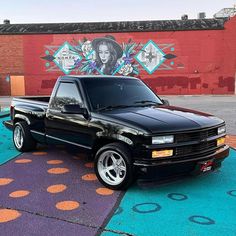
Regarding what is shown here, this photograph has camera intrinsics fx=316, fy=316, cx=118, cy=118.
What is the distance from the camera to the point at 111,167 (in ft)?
15.2

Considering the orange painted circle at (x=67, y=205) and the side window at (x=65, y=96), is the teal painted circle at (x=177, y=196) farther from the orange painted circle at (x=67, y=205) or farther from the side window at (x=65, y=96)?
the side window at (x=65, y=96)

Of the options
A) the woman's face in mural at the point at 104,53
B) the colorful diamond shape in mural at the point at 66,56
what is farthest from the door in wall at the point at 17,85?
the woman's face in mural at the point at 104,53

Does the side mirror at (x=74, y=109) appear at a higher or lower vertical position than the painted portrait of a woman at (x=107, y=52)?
lower

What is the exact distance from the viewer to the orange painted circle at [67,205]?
3.96m

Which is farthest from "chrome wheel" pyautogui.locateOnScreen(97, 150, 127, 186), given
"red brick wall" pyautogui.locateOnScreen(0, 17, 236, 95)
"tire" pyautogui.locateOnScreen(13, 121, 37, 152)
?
"red brick wall" pyautogui.locateOnScreen(0, 17, 236, 95)

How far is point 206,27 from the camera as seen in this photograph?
30781 mm

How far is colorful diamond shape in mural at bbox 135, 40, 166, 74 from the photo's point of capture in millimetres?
31281

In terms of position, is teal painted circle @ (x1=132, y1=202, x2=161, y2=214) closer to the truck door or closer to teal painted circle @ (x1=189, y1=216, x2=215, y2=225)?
teal painted circle @ (x1=189, y1=216, x2=215, y2=225)

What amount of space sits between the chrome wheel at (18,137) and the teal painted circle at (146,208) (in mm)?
3682

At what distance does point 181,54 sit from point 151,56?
9.69ft

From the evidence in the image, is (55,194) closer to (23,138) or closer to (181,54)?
(23,138)

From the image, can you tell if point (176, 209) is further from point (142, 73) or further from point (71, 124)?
point (142, 73)

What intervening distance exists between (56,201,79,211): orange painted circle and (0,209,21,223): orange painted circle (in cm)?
50

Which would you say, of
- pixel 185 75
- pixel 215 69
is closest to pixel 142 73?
pixel 185 75
